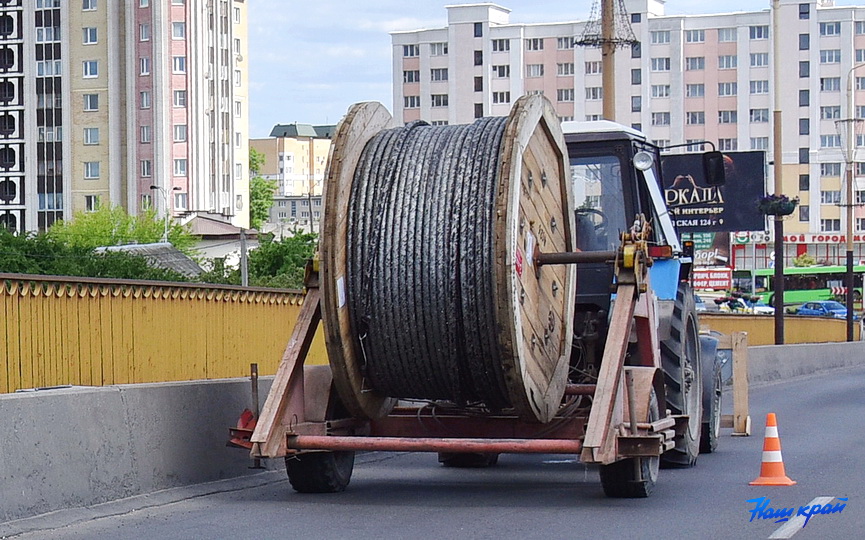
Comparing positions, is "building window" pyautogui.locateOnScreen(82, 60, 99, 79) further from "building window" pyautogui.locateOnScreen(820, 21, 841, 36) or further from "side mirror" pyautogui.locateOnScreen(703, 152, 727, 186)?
"side mirror" pyautogui.locateOnScreen(703, 152, 727, 186)

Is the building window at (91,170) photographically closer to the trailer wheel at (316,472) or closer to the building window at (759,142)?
the building window at (759,142)

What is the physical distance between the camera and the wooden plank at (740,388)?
700 inches

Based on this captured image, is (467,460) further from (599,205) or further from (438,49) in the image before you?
(438,49)

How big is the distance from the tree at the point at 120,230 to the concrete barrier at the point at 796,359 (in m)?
45.5

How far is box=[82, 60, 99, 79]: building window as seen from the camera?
97000 mm

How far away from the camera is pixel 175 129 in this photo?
3720 inches

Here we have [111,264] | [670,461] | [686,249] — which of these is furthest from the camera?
[111,264]

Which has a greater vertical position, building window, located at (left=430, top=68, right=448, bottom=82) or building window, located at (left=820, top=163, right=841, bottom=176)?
building window, located at (left=430, top=68, right=448, bottom=82)

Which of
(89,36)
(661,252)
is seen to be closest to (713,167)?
(661,252)

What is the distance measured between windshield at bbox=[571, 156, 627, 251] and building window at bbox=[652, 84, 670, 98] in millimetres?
115490

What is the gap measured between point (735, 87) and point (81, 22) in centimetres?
5752

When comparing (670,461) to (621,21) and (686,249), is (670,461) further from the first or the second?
(621,21)

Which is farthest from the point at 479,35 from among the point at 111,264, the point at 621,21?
the point at 621,21

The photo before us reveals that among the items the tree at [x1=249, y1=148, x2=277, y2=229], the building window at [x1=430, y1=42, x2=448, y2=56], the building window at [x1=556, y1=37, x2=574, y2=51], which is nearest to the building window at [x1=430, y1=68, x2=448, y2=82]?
the building window at [x1=430, y1=42, x2=448, y2=56]
